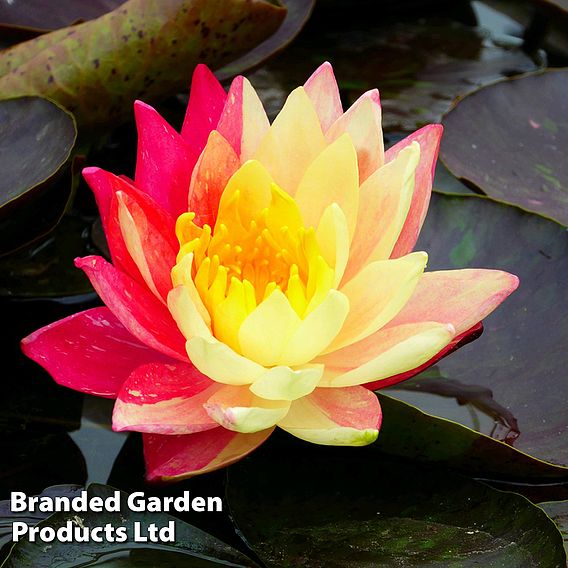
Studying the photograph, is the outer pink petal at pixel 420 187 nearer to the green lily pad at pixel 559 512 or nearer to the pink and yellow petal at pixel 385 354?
the pink and yellow petal at pixel 385 354

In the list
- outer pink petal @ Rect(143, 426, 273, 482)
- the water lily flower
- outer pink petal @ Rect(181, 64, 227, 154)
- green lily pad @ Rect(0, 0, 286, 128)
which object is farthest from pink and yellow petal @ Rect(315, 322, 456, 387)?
green lily pad @ Rect(0, 0, 286, 128)

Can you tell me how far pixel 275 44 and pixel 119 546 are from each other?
111 cm

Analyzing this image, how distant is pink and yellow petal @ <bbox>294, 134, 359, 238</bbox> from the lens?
963 millimetres

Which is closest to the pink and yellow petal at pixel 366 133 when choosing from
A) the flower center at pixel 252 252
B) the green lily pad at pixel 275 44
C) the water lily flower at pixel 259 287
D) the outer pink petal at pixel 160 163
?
the water lily flower at pixel 259 287

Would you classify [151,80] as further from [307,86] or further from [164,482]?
[164,482]

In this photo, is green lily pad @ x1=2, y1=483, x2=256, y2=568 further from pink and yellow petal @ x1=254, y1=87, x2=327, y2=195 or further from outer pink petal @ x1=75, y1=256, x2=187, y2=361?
pink and yellow petal @ x1=254, y1=87, x2=327, y2=195

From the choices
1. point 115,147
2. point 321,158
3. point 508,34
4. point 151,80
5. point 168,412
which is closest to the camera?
point 168,412

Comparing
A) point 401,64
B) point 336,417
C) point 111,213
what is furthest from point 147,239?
point 401,64

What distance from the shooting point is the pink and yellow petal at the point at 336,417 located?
2.75ft

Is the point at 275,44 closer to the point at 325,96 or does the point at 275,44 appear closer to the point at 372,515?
the point at 325,96

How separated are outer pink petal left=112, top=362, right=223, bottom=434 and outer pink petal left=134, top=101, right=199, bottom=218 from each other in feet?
0.69

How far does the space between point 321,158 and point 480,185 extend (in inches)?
A: 20.4

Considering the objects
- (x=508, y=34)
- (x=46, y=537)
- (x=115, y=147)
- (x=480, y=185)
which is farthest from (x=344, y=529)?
(x=508, y=34)

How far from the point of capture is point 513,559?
0.90 meters
